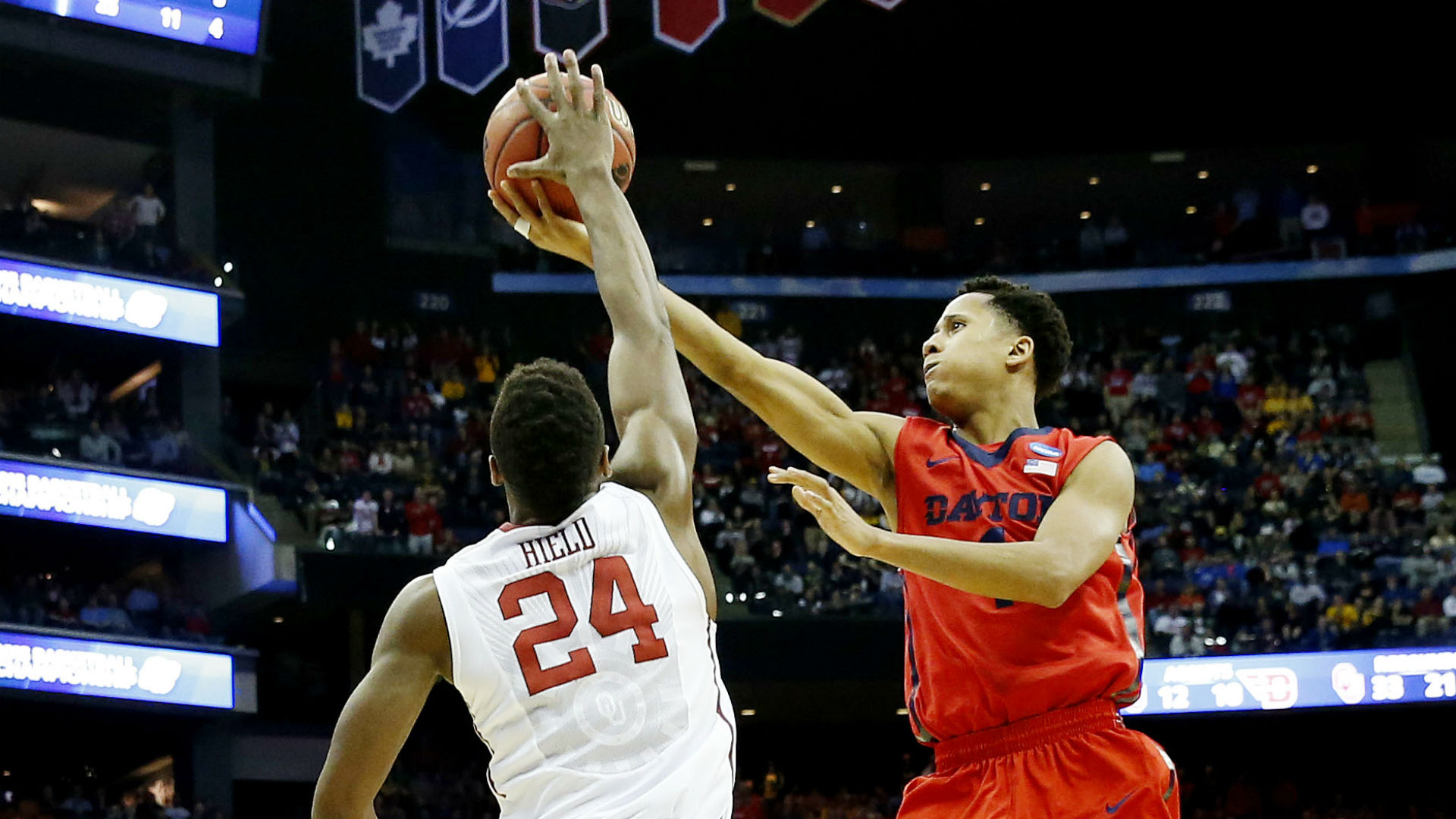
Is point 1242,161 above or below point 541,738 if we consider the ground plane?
above

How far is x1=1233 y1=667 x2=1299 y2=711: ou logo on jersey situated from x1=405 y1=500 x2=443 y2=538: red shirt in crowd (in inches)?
382

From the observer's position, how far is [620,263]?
3664mm

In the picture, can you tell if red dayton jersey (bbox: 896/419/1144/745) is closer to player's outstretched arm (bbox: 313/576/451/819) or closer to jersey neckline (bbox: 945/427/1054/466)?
jersey neckline (bbox: 945/427/1054/466)

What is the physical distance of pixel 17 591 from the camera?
20109 mm

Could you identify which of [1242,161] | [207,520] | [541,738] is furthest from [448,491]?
[541,738]

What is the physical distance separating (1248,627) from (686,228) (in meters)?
15.2

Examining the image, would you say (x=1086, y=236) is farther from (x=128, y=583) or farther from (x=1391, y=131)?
(x=128, y=583)

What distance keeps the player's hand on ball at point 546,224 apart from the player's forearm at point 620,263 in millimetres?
258

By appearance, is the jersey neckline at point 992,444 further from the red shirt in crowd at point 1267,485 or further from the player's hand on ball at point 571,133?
the red shirt in crowd at point 1267,485

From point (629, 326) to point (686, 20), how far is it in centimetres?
1475

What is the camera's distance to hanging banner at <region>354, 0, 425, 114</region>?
794 inches

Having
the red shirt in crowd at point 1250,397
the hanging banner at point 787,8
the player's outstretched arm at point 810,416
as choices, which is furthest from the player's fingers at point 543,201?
the red shirt in crowd at point 1250,397

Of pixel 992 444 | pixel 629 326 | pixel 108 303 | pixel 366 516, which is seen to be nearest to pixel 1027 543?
pixel 992 444

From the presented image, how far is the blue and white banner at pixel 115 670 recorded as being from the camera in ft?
63.7
